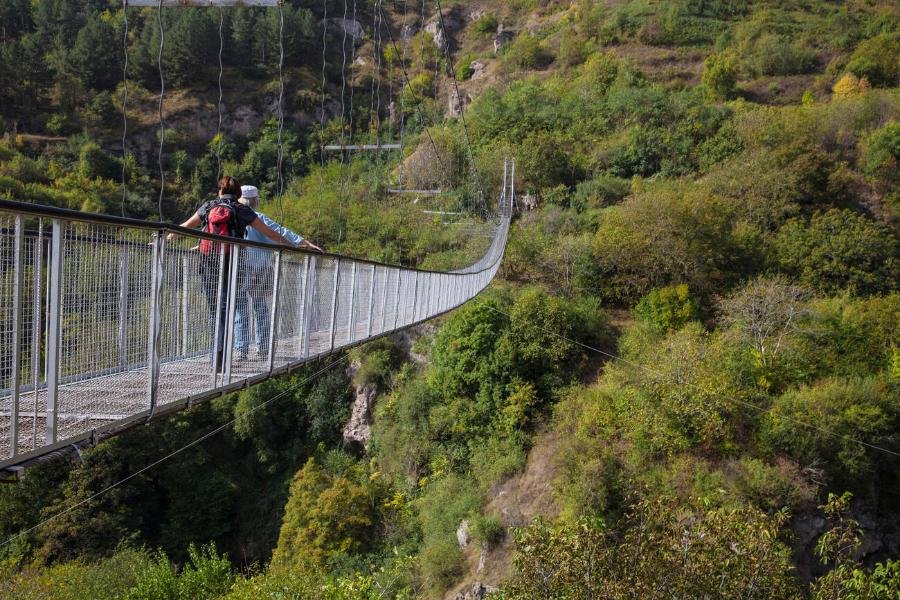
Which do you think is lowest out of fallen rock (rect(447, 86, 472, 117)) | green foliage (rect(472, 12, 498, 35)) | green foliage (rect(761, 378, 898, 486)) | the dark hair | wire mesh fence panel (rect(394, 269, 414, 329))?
green foliage (rect(761, 378, 898, 486))

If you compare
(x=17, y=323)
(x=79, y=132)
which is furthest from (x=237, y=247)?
(x=79, y=132)

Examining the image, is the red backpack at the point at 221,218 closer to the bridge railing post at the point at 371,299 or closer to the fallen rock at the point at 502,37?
the bridge railing post at the point at 371,299

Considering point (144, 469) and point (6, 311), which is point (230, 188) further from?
point (144, 469)

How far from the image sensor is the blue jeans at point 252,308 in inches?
119

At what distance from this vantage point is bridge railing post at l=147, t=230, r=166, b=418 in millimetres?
2254

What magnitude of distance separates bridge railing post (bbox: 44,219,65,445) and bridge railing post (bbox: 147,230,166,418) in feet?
1.31

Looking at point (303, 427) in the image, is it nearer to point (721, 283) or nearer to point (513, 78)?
point (721, 283)

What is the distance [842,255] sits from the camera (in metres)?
15.4

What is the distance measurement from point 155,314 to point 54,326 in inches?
17.8

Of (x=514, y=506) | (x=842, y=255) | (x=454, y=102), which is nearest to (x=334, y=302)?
(x=514, y=506)

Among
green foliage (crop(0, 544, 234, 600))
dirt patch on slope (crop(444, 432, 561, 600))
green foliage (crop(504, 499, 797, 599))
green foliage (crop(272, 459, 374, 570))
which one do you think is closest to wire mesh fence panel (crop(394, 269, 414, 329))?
green foliage (crop(504, 499, 797, 599))

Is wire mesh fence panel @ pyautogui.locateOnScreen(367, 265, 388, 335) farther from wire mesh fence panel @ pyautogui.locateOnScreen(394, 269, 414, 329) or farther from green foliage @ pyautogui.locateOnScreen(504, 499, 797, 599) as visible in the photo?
green foliage @ pyautogui.locateOnScreen(504, 499, 797, 599)

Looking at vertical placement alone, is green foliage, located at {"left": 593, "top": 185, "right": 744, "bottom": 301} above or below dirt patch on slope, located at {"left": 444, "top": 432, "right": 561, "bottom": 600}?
above

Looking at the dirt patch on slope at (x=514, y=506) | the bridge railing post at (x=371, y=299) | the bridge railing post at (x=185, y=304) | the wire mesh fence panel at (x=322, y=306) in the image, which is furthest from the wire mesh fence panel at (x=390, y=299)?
the dirt patch on slope at (x=514, y=506)
